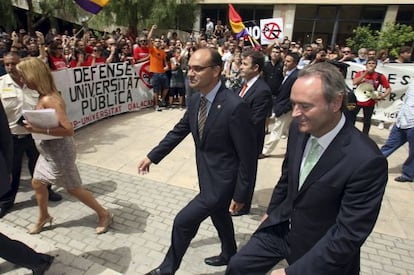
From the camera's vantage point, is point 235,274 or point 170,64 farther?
point 170,64

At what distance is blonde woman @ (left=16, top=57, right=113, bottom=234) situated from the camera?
9.69 ft

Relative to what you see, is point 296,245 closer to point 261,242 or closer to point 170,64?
point 261,242

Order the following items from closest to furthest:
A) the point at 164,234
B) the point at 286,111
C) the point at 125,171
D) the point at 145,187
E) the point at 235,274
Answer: the point at 235,274 < the point at 164,234 < the point at 145,187 < the point at 125,171 < the point at 286,111

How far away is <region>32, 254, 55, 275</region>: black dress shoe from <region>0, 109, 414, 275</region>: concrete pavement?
13 centimetres

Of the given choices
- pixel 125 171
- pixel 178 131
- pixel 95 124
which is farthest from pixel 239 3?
pixel 178 131

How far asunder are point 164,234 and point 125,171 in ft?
6.14

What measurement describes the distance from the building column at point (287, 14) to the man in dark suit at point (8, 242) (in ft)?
82.3

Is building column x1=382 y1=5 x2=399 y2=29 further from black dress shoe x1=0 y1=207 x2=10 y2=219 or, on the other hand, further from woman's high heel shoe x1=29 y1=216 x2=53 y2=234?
black dress shoe x1=0 y1=207 x2=10 y2=219

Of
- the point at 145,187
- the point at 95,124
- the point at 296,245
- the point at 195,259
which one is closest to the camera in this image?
the point at 296,245

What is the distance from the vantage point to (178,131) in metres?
2.97

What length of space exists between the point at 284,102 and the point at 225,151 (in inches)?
140

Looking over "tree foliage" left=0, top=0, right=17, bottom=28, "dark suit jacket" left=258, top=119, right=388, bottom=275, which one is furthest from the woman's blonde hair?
"tree foliage" left=0, top=0, right=17, bottom=28

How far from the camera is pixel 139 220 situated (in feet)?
12.9

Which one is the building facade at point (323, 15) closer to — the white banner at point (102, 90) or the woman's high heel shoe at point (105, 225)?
the white banner at point (102, 90)
